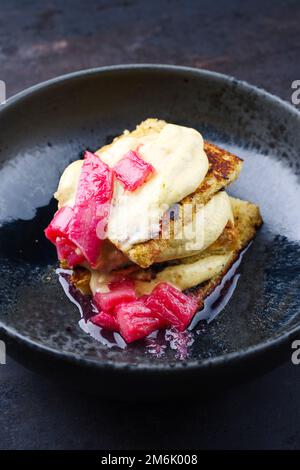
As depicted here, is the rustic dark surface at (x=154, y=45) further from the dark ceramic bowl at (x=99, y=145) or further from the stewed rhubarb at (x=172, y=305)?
the stewed rhubarb at (x=172, y=305)

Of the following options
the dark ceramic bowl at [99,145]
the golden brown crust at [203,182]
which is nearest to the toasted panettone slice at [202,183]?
the golden brown crust at [203,182]

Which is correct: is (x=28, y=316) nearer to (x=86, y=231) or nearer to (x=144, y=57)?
(x=86, y=231)

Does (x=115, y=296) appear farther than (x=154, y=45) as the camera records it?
No

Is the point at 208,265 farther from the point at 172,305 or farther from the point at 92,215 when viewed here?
the point at 92,215

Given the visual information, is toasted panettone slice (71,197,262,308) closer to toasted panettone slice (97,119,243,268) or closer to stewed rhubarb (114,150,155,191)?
toasted panettone slice (97,119,243,268)

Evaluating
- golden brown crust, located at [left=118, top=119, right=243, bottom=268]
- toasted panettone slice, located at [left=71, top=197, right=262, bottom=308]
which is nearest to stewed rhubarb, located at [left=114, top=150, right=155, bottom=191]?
golden brown crust, located at [left=118, top=119, right=243, bottom=268]

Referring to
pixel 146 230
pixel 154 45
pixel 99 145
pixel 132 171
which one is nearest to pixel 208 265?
pixel 146 230

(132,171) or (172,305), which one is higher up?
(132,171)
